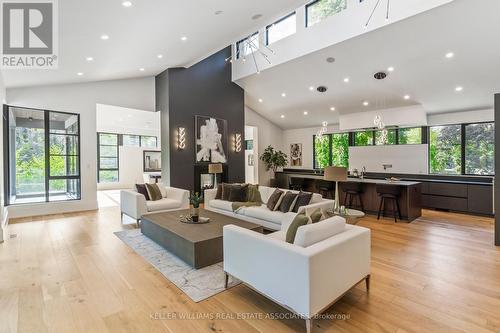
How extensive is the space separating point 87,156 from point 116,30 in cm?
408

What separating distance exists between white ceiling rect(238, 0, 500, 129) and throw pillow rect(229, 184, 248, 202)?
11.4 ft

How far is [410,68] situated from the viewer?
5730 millimetres

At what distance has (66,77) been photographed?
5.97 metres

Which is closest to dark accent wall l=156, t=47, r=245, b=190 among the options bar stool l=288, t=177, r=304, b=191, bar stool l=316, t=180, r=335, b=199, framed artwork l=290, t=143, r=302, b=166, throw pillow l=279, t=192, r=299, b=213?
bar stool l=288, t=177, r=304, b=191

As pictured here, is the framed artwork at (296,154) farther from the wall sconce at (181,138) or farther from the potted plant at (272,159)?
the wall sconce at (181,138)

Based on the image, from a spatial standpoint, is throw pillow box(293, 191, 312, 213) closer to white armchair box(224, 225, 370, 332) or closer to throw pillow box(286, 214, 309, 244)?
white armchair box(224, 225, 370, 332)

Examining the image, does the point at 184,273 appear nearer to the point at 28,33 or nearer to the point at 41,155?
the point at 28,33

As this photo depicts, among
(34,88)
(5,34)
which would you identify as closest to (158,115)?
(34,88)

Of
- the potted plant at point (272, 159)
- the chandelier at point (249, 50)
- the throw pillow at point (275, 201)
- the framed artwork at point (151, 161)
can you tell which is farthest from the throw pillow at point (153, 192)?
the framed artwork at point (151, 161)

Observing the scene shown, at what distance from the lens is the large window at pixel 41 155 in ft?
20.0

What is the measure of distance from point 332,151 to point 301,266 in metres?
8.58

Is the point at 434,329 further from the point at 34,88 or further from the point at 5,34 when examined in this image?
the point at 34,88

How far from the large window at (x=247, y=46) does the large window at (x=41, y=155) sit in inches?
198

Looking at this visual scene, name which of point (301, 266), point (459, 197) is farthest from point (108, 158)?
point (459, 197)
